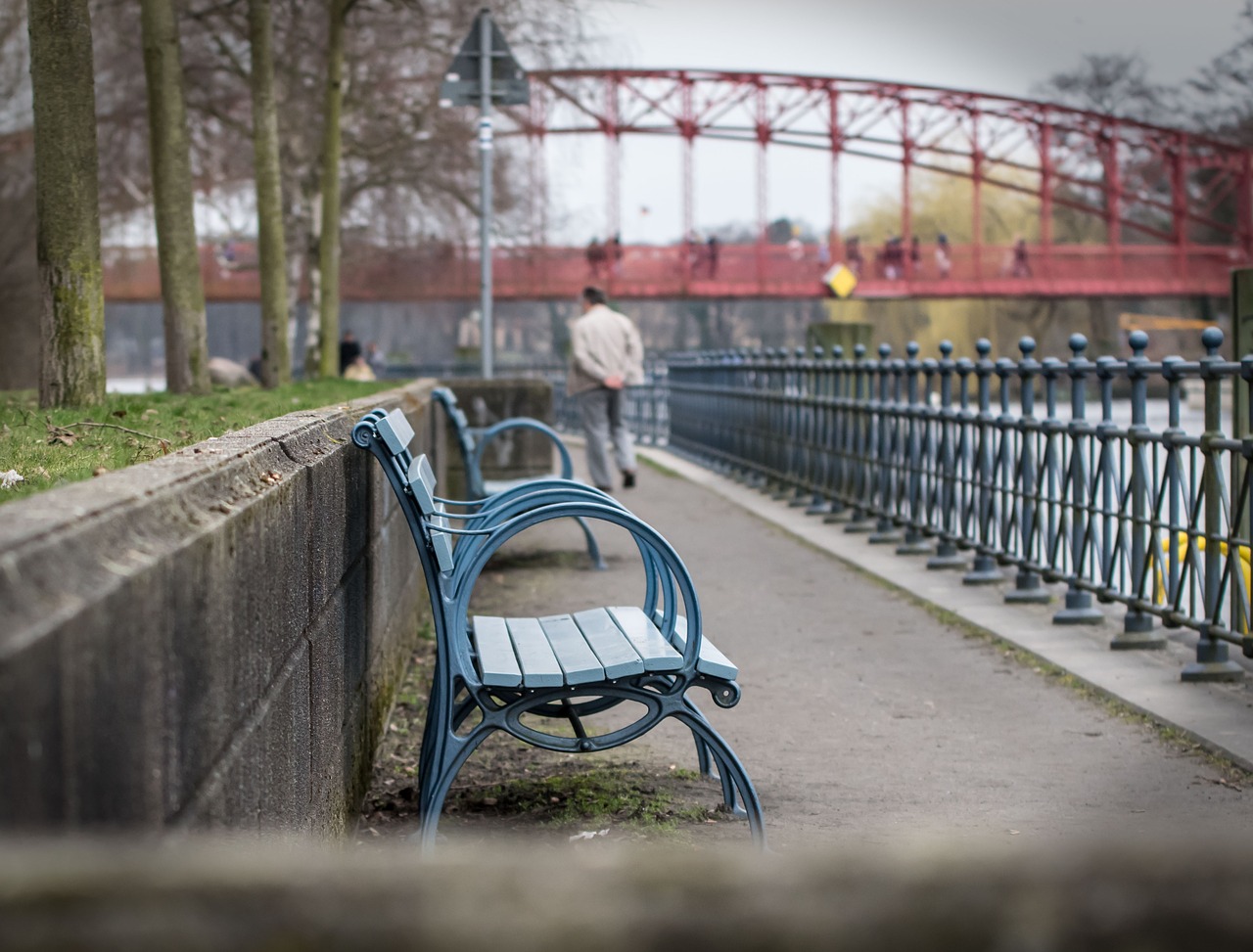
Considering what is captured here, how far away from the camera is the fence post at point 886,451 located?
11691 mm

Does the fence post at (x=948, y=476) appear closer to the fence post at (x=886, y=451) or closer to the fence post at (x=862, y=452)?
the fence post at (x=886, y=451)

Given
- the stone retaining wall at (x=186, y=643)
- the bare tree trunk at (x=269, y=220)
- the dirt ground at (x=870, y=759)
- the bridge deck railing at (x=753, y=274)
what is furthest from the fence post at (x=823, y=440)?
the bridge deck railing at (x=753, y=274)

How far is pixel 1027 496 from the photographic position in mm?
8711

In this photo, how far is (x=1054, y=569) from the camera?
8.23 metres

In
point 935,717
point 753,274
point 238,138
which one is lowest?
point 935,717

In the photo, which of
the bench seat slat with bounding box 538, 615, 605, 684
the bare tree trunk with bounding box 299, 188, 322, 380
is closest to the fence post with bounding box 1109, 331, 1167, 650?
the bench seat slat with bounding box 538, 615, 605, 684

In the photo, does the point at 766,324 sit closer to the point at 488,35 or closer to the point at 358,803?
the point at 488,35

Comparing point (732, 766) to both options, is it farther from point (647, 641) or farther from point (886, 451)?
point (886, 451)

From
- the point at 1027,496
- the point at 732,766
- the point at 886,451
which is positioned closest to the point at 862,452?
the point at 886,451

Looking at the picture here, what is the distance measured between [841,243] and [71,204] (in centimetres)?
5124

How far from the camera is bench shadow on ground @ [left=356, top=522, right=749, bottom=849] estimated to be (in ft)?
14.4

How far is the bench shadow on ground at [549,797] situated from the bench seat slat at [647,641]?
48 centimetres

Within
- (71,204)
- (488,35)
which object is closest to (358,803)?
(71,204)

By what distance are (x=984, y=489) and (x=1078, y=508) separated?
1.60m
